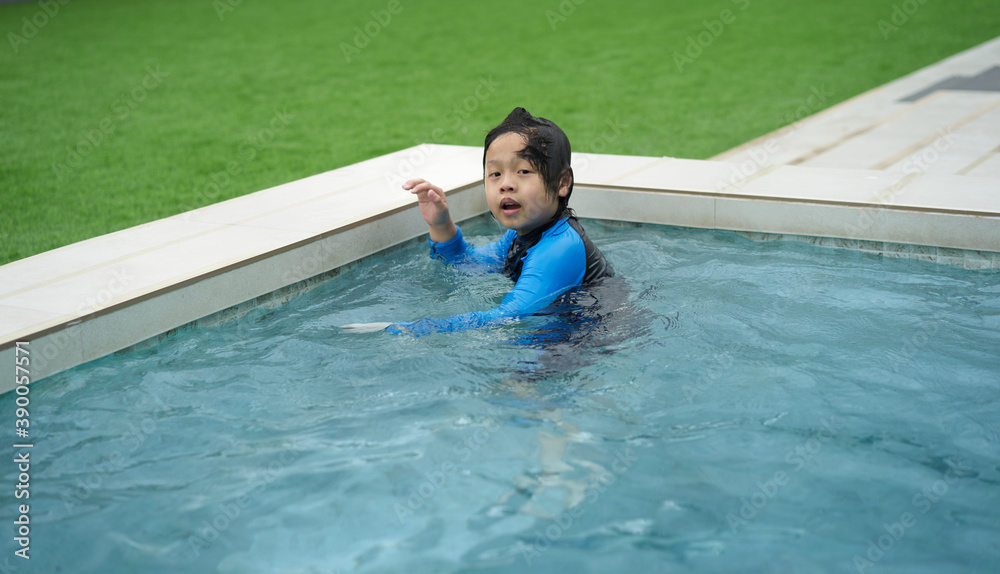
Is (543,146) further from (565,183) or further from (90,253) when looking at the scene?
(90,253)

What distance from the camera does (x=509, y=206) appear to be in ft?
11.0

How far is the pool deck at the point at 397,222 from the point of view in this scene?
350 cm

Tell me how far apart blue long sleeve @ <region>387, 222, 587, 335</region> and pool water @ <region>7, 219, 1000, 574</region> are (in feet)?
0.34

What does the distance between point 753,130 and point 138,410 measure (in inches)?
224

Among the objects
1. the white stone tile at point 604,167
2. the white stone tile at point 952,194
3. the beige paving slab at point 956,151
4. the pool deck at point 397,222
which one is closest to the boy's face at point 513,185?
the pool deck at point 397,222

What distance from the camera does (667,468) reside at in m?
2.62

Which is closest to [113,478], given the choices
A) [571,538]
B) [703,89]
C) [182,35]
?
[571,538]

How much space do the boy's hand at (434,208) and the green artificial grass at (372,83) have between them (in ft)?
7.96

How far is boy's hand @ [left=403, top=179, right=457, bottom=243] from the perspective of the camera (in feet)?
12.2

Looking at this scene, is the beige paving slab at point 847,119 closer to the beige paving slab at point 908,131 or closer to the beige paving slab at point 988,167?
the beige paving slab at point 908,131

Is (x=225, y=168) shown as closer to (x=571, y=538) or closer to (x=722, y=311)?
(x=722, y=311)

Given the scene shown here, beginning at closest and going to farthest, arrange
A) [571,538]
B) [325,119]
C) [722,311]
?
1. [571,538]
2. [722,311]
3. [325,119]

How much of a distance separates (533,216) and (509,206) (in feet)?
0.33

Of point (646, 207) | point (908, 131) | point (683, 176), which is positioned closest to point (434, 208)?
point (646, 207)
